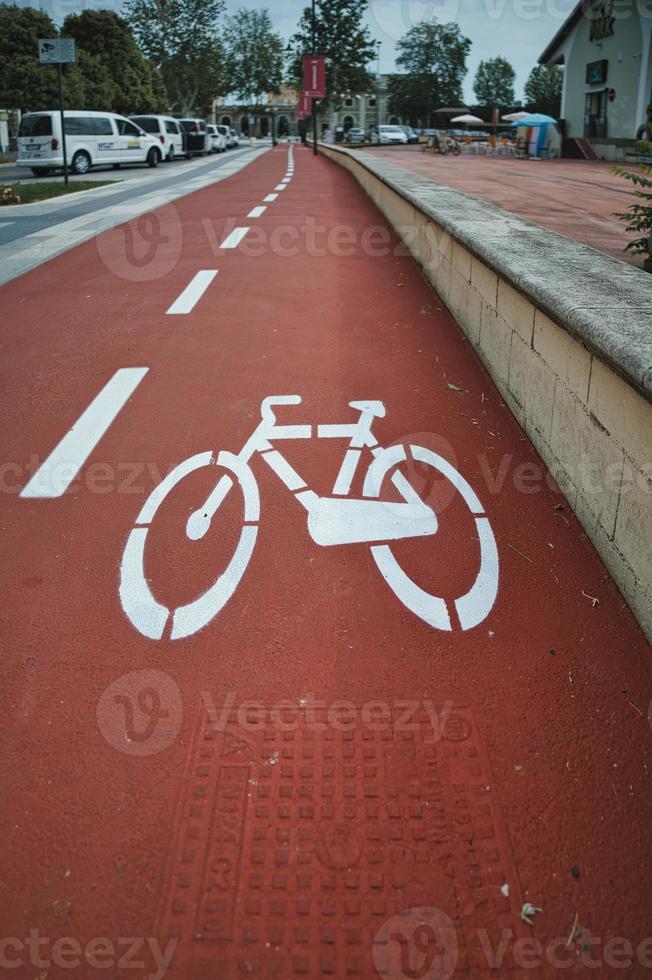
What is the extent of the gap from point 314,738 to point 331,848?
17.1 inches

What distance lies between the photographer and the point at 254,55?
389 ft

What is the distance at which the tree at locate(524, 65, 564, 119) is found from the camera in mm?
113450

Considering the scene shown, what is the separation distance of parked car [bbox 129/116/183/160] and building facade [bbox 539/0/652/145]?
20.9 meters

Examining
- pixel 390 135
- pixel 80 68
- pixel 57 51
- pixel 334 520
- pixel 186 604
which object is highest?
pixel 80 68

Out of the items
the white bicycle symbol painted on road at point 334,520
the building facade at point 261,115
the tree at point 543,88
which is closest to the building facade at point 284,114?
the building facade at point 261,115

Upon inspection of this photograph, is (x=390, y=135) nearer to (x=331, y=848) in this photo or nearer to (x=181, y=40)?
(x=181, y=40)

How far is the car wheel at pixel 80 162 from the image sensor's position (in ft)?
96.3

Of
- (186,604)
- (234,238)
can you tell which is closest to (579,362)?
(186,604)

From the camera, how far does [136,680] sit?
119 inches

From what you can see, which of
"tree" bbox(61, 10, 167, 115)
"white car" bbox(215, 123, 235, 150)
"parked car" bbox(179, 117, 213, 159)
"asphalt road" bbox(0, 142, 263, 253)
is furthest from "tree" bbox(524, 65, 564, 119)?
"asphalt road" bbox(0, 142, 263, 253)

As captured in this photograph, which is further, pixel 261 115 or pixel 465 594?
pixel 261 115

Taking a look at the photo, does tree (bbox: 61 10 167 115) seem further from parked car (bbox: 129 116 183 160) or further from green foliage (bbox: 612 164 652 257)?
green foliage (bbox: 612 164 652 257)

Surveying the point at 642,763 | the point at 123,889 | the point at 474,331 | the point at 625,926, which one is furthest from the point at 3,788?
the point at 474,331

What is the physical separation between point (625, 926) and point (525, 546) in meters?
1.91
